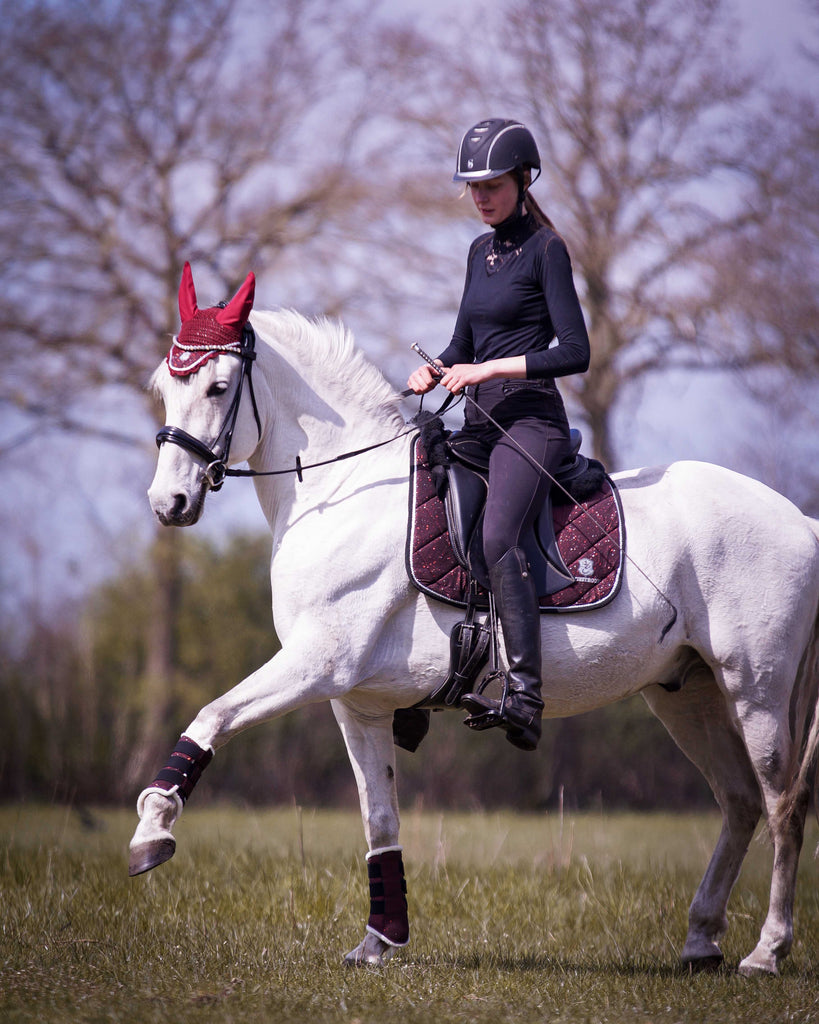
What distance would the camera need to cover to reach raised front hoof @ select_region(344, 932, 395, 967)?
4562 mm

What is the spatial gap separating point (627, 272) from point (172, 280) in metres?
6.87

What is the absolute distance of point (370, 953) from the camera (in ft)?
15.2

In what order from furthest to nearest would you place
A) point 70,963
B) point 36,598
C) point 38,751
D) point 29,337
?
point 36,598
point 29,337
point 38,751
point 70,963

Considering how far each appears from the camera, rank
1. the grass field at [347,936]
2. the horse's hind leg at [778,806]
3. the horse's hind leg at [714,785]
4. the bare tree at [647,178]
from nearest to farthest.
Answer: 1. the grass field at [347,936]
2. the horse's hind leg at [778,806]
3. the horse's hind leg at [714,785]
4. the bare tree at [647,178]

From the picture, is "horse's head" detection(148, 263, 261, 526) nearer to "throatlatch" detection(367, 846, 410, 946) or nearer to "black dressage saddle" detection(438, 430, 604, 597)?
"black dressage saddle" detection(438, 430, 604, 597)

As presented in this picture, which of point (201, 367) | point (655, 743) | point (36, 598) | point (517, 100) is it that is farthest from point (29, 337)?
point (201, 367)

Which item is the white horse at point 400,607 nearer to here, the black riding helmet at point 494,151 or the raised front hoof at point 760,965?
the raised front hoof at point 760,965

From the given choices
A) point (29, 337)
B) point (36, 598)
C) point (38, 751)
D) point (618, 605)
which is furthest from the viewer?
point (36, 598)

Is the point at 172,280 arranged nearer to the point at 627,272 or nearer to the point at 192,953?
the point at 627,272

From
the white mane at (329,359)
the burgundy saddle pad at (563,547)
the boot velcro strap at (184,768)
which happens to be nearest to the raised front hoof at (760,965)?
the burgundy saddle pad at (563,547)

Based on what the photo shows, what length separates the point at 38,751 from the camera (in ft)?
41.0

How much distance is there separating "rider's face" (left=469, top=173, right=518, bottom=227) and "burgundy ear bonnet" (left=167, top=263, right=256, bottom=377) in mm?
1016

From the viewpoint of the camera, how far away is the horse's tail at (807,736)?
15.9 ft

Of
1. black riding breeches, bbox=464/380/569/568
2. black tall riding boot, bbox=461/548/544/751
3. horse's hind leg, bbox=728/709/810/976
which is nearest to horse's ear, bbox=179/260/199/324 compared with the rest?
black riding breeches, bbox=464/380/569/568
